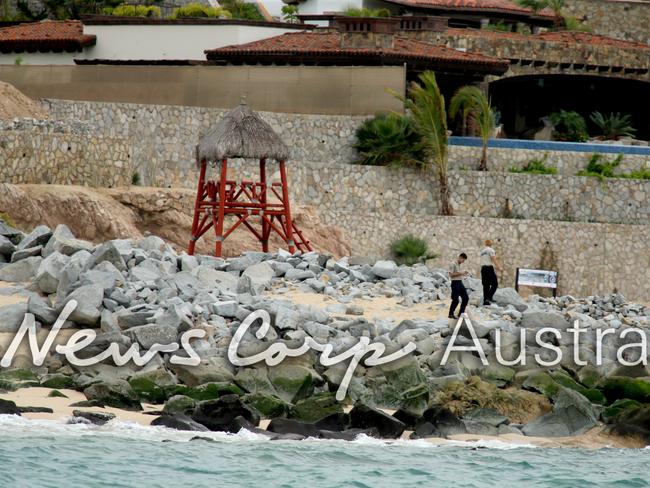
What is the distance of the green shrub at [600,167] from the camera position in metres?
40.2

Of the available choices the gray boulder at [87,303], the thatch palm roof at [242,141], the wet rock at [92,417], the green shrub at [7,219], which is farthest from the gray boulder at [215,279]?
the wet rock at [92,417]

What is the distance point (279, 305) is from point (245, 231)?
454 inches

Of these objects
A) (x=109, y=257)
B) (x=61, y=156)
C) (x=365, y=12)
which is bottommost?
(x=109, y=257)

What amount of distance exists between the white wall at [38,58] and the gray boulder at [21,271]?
1728cm

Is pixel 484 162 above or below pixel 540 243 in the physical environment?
above

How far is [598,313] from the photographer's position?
28.7m

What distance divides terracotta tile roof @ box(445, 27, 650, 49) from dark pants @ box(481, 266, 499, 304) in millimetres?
21212

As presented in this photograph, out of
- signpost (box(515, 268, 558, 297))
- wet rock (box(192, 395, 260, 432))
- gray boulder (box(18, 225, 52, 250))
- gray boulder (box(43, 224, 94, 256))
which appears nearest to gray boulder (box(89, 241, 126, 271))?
gray boulder (box(43, 224, 94, 256))

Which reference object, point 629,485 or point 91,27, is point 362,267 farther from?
point 91,27

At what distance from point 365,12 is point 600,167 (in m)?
10.9

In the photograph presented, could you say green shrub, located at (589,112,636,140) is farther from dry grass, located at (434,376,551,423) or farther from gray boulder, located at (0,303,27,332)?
gray boulder, located at (0,303,27,332)

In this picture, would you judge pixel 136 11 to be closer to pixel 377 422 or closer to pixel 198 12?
pixel 198 12

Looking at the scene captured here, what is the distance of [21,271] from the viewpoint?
93.5ft

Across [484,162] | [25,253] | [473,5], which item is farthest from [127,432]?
[473,5]
